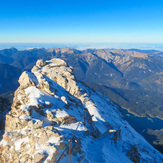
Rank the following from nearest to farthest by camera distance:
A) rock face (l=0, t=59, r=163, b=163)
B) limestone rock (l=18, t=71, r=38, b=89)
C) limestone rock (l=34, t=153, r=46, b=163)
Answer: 1. limestone rock (l=34, t=153, r=46, b=163)
2. rock face (l=0, t=59, r=163, b=163)
3. limestone rock (l=18, t=71, r=38, b=89)

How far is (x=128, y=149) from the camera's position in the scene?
49938mm

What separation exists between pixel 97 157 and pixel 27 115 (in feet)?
71.1

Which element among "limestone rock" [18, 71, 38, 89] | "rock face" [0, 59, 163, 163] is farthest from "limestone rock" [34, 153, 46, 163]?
"limestone rock" [18, 71, 38, 89]

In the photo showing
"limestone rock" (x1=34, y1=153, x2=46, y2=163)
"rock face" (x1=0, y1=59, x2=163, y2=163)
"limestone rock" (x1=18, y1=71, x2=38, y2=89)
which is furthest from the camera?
"limestone rock" (x1=18, y1=71, x2=38, y2=89)

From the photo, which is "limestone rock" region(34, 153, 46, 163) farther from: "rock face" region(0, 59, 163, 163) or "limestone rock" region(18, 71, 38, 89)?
"limestone rock" region(18, 71, 38, 89)

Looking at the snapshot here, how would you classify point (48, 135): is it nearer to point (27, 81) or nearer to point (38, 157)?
point (38, 157)

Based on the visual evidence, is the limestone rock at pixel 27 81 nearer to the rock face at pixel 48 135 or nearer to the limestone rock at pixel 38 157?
the rock face at pixel 48 135

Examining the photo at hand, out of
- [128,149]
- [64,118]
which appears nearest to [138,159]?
[128,149]

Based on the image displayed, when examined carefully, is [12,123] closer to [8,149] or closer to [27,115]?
[27,115]

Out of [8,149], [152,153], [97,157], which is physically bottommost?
[152,153]

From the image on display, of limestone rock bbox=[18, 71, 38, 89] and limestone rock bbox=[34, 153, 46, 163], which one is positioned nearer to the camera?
limestone rock bbox=[34, 153, 46, 163]

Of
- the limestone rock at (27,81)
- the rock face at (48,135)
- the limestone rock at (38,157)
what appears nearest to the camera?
the limestone rock at (38,157)

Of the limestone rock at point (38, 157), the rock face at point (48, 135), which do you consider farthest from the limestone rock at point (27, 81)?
the limestone rock at point (38, 157)

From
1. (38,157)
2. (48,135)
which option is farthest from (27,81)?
(38,157)
